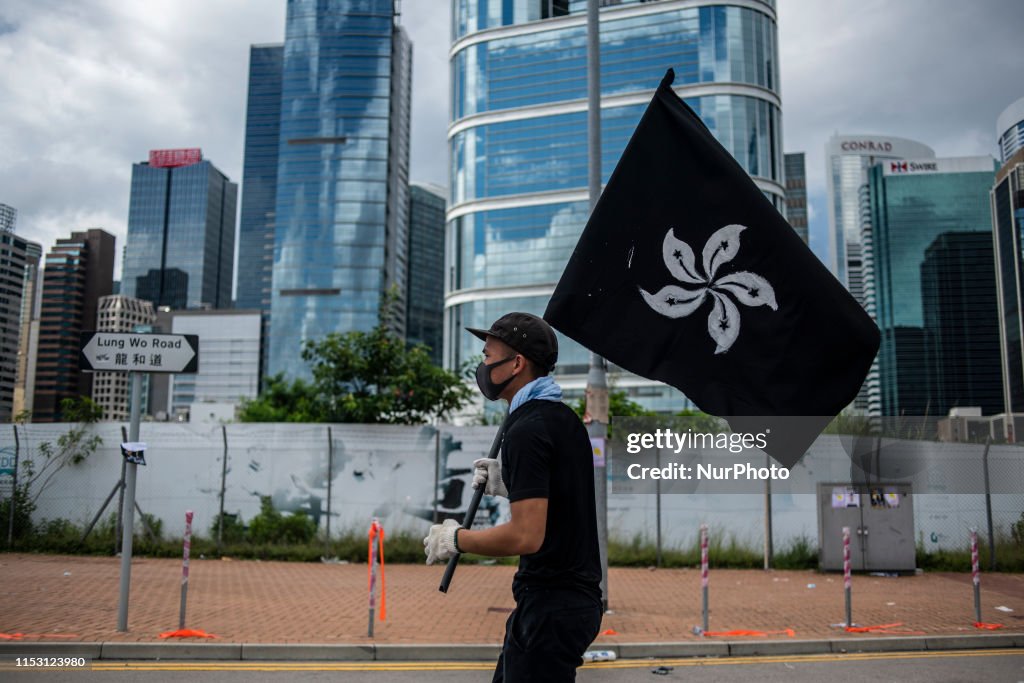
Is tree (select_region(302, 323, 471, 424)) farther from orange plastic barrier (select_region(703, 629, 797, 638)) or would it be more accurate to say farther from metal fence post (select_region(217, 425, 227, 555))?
orange plastic barrier (select_region(703, 629, 797, 638))

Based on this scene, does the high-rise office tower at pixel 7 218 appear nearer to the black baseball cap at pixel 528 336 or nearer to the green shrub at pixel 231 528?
the green shrub at pixel 231 528

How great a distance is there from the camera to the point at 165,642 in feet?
27.0

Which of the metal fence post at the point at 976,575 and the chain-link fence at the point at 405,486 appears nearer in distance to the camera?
the metal fence post at the point at 976,575

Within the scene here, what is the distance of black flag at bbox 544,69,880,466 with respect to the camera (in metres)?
3.46

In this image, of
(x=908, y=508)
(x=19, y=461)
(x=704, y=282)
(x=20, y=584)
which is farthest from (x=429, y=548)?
(x=19, y=461)

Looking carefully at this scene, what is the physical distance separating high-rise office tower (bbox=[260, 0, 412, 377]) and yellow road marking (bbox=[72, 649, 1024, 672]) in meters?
152

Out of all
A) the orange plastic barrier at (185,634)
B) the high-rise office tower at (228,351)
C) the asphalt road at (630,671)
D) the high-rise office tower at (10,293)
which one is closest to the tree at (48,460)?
the high-rise office tower at (10,293)

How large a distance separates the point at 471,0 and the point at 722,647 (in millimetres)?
86742

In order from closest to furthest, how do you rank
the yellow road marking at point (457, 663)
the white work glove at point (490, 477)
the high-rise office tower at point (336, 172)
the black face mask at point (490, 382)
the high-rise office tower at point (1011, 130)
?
the white work glove at point (490, 477), the black face mask at point (490, 382), the yellow road marking at point (457, 663), the high-rise office tower at point (1011, 130), the high-rise office tower at point (336, 172)

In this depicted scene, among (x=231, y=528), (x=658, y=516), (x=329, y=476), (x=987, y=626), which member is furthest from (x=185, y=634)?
(x=658, y=516)

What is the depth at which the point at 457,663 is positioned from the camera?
27.0 feet

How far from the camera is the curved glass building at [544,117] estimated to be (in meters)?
80.2

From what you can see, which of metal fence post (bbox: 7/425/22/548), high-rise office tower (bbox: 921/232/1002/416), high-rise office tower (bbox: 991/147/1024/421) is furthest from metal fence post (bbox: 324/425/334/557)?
high-rise office tower (bbox: 921/232/1002/416)

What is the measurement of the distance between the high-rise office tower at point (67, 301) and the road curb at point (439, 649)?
249 feet
